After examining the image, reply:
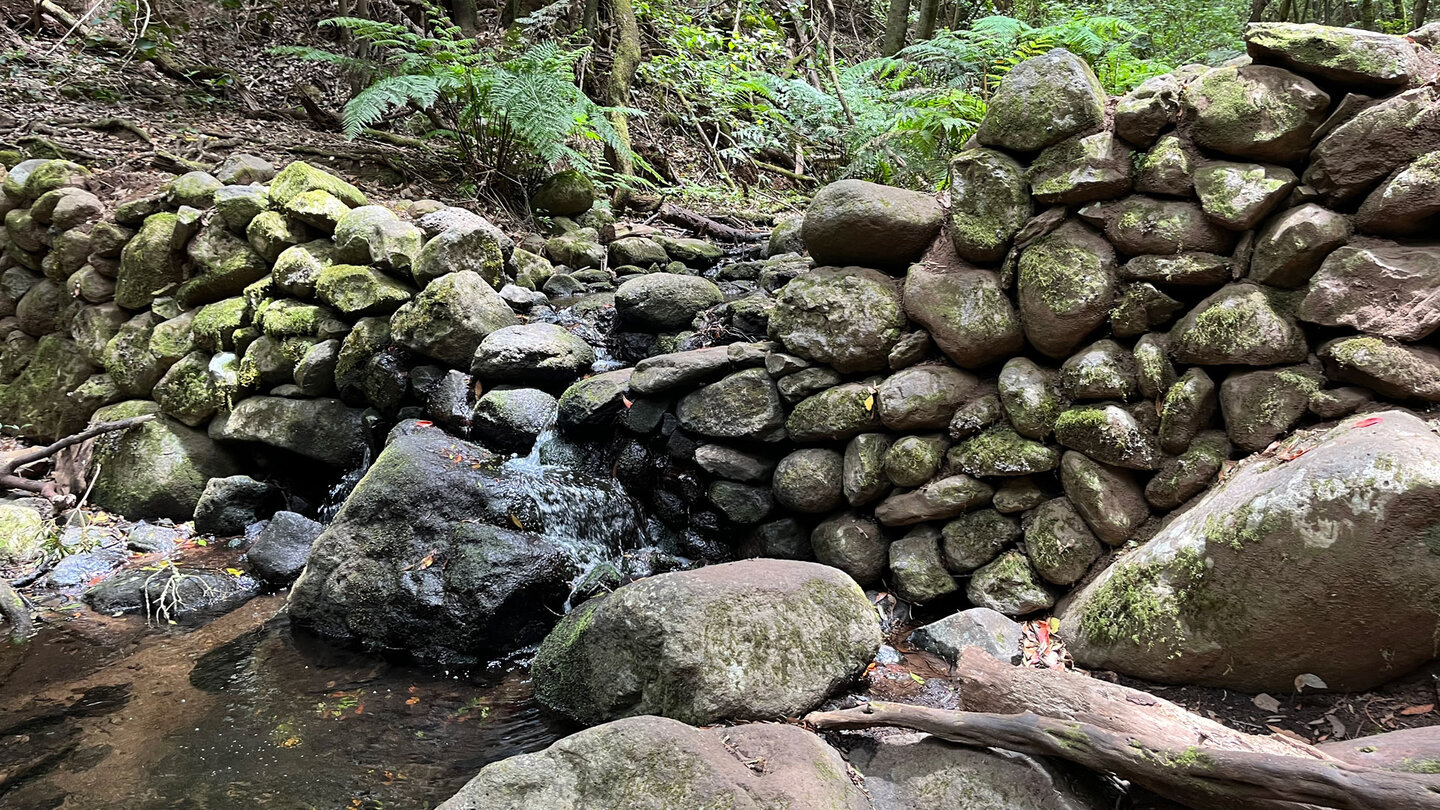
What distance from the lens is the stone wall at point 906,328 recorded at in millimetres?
3059

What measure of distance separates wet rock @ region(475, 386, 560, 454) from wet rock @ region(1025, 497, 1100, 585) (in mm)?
3002

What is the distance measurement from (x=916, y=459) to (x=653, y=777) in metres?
2.18

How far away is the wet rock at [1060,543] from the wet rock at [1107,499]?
0.16ft

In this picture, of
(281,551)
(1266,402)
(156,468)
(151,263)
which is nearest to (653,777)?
(1266,402)

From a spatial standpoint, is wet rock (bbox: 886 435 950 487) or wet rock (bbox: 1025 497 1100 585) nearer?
wet rock (bbox: 1025 497 1100 585)

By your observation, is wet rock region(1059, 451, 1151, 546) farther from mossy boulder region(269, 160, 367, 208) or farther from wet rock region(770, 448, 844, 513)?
mossy boulder region(269, 160, 367, 208)

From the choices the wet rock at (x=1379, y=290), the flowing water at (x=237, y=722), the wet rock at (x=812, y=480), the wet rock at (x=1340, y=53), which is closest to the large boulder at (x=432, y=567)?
the flowing water at (x=237, y=722)

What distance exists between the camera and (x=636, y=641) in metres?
3.11

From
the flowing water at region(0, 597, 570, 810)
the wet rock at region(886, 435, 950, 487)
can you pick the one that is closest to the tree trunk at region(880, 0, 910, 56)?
the wet rock at region(886, 435, 950, 487)

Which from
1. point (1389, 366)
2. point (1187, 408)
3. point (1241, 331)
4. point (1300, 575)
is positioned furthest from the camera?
point (1187, 408)

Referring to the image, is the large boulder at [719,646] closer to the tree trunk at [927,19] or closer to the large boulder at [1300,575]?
the large boulder at [1300,575]

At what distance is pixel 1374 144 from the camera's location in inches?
115

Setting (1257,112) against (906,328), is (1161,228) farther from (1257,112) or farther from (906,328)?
(906,328)

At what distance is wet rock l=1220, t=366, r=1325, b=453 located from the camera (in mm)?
3014
